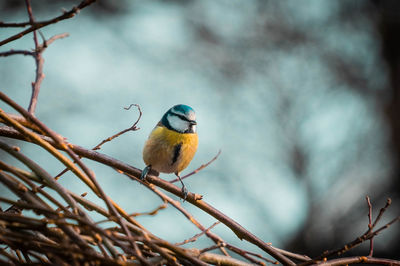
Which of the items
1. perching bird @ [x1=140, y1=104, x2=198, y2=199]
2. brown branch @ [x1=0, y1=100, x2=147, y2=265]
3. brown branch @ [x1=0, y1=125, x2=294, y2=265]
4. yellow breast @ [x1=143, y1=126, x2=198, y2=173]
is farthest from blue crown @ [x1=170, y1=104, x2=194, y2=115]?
brown branch @ [x1=0, y1=100, x2=147, y2=265]

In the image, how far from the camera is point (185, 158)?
228 centimetres

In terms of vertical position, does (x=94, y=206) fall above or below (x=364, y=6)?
below

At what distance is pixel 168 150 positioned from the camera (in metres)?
2.22

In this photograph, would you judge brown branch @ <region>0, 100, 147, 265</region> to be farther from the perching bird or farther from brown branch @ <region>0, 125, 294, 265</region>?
the perching bird

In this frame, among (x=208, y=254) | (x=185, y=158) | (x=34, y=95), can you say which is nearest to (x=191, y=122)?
(x=185, y=158)

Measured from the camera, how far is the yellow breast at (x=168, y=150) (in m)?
2.23

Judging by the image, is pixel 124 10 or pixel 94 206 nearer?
pixel 94 206

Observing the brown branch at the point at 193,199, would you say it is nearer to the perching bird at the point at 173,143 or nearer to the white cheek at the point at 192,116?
the perching bird at the point at 173,143

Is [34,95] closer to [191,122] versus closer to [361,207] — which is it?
[191,122]

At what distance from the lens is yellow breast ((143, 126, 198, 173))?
2.23 m

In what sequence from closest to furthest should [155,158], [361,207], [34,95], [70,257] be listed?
[70,257] → [34,95] → [155,158] → [361,207]

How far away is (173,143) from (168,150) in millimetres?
46

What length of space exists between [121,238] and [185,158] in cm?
129

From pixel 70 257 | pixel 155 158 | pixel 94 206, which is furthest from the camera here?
pixel 155 158
